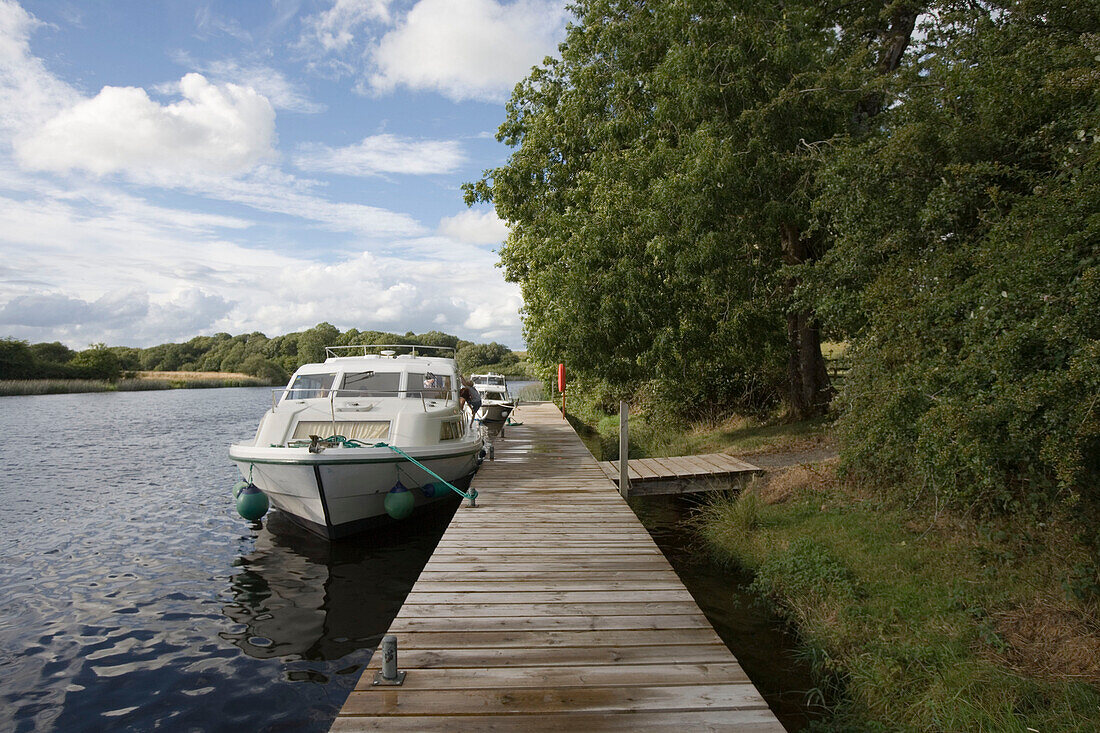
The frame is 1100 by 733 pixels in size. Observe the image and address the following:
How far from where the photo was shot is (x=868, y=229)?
7.23 metres

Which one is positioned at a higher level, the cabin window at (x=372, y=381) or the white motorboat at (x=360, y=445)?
the cabin window at (x=372, y=381)

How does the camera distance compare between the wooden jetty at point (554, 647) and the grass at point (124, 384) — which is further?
the grass at point (124, 384)

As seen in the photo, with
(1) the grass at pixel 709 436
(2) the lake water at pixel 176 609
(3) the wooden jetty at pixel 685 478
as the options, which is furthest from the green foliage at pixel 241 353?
(3) the wooden jetty at pixel 685 478

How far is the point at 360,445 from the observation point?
9.38 meters

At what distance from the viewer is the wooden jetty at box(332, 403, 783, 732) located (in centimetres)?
339

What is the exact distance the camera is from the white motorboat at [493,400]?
16.5 metres

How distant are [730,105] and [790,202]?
2116 millimetres

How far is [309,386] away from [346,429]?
179 cm

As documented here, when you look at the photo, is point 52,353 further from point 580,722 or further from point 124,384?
point 580,722

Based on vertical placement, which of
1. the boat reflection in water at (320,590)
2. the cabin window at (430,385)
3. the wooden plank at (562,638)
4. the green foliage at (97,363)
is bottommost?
the boat reflection in water at (320,590)

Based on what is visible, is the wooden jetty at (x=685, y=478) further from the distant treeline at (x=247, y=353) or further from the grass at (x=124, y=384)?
the distant treeline at (x=247, y=353)

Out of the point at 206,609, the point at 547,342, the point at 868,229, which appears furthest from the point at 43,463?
the point at 868,229

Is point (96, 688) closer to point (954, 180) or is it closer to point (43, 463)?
point (954, 180)

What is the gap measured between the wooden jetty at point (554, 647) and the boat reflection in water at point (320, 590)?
1.63 metres
